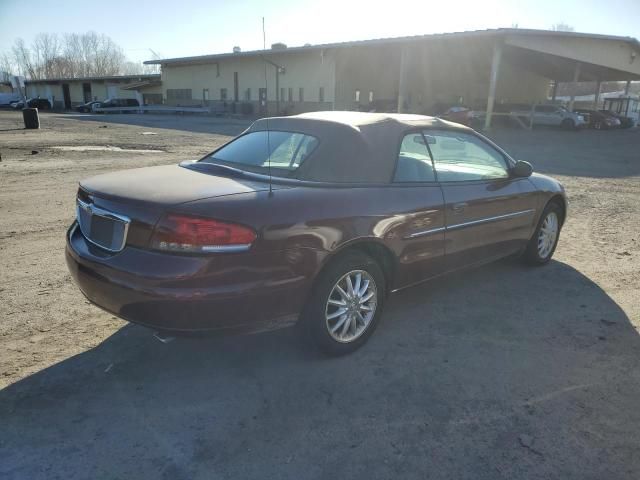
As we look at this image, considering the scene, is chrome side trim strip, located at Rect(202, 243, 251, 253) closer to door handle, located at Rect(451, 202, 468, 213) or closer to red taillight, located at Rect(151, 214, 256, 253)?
red taillight, located at Rect(151, 214, 256, 253)

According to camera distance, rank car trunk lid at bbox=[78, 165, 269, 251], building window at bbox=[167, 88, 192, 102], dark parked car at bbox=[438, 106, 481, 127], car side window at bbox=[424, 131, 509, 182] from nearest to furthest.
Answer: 1. car trunk lid at bbox=[78, 165, 269, 251]
2. car side window at bbox=[424, 131, 509, 182]
3. dark parked car at bbox=[438, 106, 481, 127]
4. building window at bbox=[167, 88, 192, 102]

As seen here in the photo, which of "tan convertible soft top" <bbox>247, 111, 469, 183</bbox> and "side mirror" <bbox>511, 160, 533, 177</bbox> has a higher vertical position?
"tan convertible soft top" <bbox>247, 111, 469, 183</bbox>

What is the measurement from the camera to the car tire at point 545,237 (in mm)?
5230

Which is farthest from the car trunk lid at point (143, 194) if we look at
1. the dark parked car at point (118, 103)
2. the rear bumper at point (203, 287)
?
the dark parked car at point (118, 103)

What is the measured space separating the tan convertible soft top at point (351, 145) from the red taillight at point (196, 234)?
798 millimetres

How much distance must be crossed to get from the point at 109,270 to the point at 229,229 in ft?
2.60

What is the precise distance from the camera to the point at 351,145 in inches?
138

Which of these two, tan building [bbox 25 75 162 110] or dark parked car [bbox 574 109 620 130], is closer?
dark parked car [bbox 574 109 620 130]

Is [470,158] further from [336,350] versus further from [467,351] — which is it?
[336,350]

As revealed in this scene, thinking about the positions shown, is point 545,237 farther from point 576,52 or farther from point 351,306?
point 576,52

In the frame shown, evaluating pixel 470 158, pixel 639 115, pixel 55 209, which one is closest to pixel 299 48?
pixel 639 115

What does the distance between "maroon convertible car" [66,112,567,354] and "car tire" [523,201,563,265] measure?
2.47ft

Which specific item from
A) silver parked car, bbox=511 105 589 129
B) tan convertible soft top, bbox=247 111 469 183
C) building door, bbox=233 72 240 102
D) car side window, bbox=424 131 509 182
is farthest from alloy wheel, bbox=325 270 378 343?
building door, bbox=233 72 240 102

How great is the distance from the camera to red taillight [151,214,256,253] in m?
2.72
